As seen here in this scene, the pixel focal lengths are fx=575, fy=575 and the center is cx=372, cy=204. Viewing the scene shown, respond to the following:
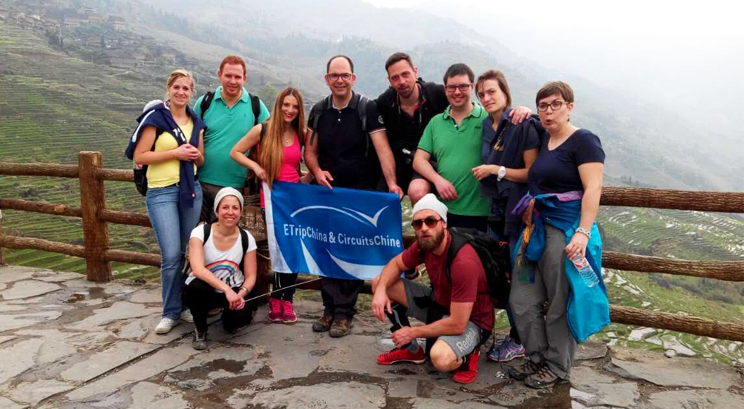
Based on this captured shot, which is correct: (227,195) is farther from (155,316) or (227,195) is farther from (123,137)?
(123,137)

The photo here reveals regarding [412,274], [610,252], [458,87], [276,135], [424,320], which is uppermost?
[458,87]

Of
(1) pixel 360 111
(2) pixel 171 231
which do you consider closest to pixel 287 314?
(2) pixel 171 231

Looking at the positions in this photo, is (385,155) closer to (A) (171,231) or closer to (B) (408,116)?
(B) (408,116)

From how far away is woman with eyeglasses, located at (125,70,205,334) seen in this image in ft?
14.9

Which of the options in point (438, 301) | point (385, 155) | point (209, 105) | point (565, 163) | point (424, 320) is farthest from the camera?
point (209, 105)

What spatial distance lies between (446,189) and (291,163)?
4.69ft

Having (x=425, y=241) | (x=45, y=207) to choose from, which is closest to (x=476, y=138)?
(x=425, y=241)

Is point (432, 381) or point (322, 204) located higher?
point (322, 204)

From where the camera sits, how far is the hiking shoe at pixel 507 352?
4172mm

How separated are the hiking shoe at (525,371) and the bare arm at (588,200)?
827 mm

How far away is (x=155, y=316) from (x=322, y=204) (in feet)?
6.05

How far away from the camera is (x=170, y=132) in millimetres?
4555

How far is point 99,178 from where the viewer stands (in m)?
6.04

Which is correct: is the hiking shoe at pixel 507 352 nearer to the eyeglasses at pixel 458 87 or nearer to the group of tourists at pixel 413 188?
the group of tourists at pixel 413 188
